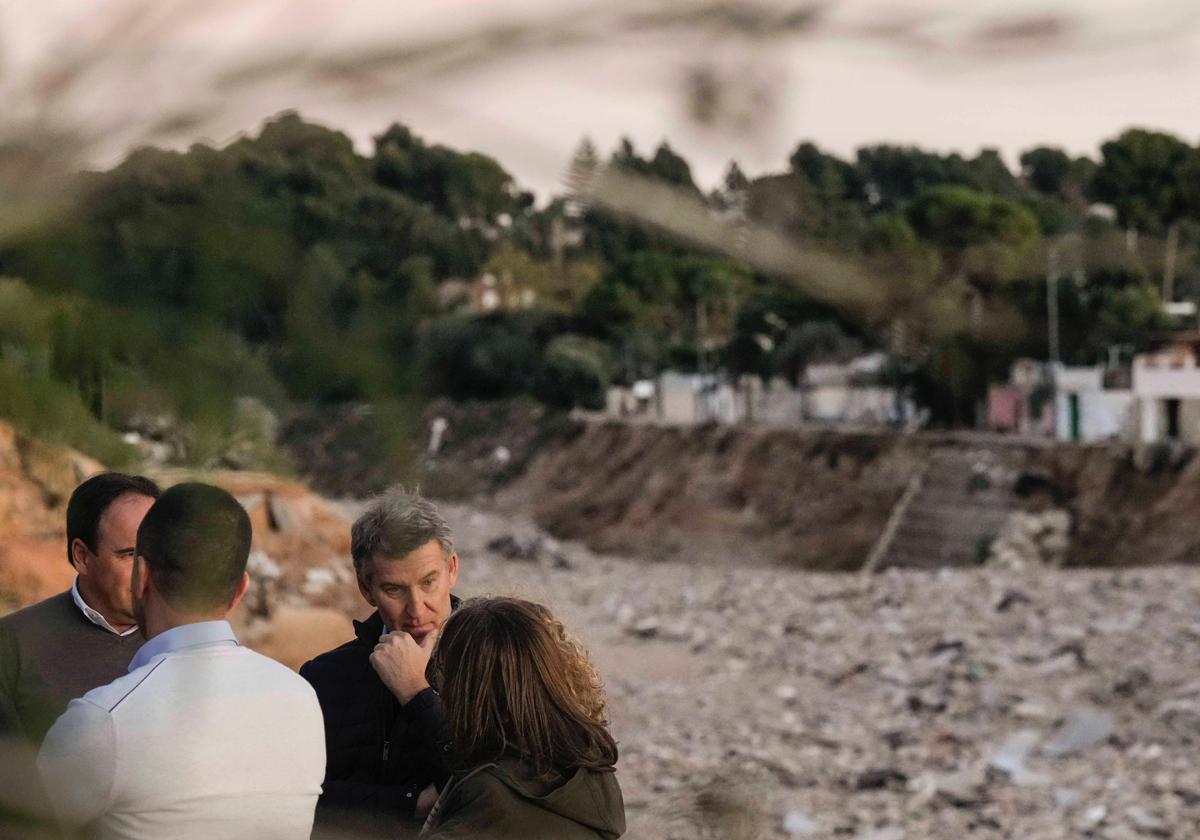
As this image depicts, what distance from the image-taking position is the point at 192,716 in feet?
4.13

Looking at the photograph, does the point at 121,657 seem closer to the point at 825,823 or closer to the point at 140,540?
the point at 140,540

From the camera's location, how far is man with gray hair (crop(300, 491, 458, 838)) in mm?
1894

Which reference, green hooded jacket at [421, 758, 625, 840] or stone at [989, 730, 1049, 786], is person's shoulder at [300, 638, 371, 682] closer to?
green hooded jacket at [421, 758, 625, 840]

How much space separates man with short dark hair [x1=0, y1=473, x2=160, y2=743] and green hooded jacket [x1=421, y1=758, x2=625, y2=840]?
2.05 feet

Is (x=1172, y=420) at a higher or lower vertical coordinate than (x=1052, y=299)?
lower

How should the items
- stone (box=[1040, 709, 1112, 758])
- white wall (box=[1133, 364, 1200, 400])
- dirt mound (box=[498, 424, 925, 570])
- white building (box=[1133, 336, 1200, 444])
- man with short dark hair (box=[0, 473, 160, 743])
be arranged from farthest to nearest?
dirt mound (box=[498, 424, 925, 570]) → white building (box=[1133, 336, 1200, 444]) → white wall (box=[1133, 364, 1200, 400]) → stone (box=[1040, 709, 1112, 758]) → man with short dark hair (box=[0, 473, 160, 743])

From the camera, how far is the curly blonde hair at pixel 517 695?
1614mm

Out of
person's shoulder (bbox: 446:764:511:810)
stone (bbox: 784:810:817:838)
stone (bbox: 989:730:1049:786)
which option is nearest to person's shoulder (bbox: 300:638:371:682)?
person's shoulder (bbox: 446:764:511:810)

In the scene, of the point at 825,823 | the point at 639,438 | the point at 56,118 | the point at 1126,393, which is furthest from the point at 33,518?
the point at 639,438

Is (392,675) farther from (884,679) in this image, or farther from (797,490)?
(797,490)

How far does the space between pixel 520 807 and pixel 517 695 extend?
0.12 m

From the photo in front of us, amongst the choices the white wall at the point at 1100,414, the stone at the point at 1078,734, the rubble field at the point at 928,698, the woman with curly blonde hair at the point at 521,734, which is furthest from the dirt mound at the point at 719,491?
the woman with curly blonde hair at the point at 521,734

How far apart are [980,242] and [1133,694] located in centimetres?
1277

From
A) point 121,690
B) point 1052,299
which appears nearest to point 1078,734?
point 121,690
